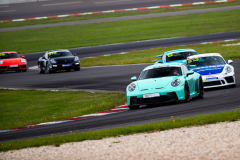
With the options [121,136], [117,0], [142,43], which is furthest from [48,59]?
[117,0]

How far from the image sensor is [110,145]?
297 inches

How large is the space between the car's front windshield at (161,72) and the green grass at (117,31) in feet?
84.0

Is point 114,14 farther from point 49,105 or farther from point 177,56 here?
point 49,105

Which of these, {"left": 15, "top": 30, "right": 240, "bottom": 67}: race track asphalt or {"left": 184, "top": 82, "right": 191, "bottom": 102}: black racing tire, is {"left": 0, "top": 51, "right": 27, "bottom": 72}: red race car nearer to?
{"left": 15, "top": 30, "right": 240, "bottom": 67}: race track asphalt

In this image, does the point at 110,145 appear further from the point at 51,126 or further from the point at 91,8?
the point at 91,8

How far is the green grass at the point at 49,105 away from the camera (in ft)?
39.8

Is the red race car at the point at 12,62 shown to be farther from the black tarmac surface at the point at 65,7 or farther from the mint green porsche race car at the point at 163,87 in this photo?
the black tarmac surface at the point at 65,7

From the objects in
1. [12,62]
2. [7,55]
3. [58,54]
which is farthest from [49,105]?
[7,55]

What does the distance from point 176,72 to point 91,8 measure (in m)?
38.0

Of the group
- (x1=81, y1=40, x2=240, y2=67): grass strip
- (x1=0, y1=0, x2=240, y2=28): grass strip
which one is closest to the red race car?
(x1=81, y1=40, x2=240, y2=67): grass strip

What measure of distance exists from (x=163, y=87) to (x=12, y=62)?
783 inches

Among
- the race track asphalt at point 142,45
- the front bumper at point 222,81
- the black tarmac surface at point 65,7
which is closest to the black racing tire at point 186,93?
the front bumper at point 222,81

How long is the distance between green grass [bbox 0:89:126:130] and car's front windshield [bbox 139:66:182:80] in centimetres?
140

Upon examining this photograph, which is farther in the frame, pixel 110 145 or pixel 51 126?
pixel 51 126
